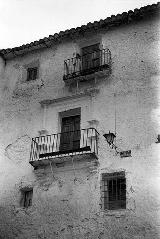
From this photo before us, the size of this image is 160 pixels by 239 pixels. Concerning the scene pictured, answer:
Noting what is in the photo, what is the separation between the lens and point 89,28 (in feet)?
62.5

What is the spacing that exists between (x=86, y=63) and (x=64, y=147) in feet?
13.1

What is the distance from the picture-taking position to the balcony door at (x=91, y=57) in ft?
60.9

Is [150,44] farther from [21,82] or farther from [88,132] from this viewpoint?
[21,82]

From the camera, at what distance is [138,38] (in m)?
18.0

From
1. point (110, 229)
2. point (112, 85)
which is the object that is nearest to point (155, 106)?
point (112, 85)

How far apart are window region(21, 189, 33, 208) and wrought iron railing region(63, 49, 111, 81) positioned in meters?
5.02

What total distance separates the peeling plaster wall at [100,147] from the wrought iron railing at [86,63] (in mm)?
364

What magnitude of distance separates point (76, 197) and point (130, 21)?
26.2 ft

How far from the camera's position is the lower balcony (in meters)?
16.1

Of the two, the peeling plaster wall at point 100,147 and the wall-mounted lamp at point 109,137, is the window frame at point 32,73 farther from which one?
the wall-mounted lamp at point 109,137

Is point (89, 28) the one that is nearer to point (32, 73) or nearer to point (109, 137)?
point (32, 73)

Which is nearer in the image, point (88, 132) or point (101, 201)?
point (101, 201)

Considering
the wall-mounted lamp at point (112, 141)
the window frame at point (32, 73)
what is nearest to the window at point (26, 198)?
the wall-mounted lamp at point (112, 141)

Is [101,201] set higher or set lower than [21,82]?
lower
